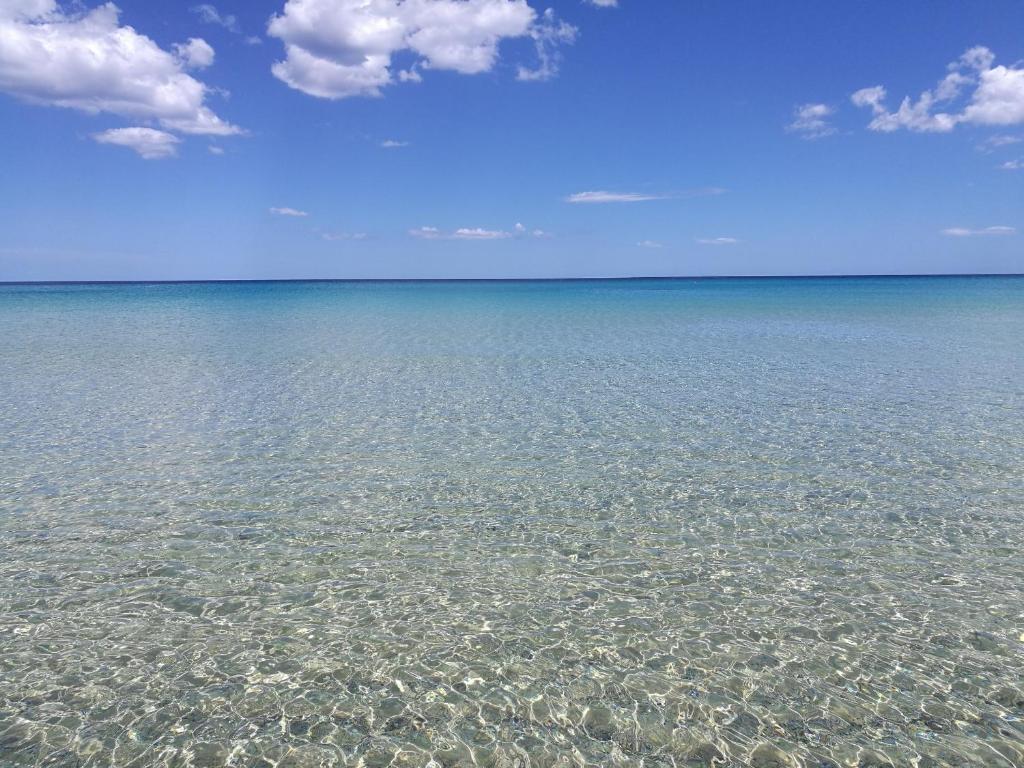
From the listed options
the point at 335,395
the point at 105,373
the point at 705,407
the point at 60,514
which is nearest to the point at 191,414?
the point at 335,395

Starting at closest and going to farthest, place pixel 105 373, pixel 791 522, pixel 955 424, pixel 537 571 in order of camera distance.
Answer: pixel 537 571 < pixel 791 522 < pixel 955 424 < pixel 105 373

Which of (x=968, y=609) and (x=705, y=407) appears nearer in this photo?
(x=968, y=609)

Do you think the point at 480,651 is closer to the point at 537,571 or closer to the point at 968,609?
the point at 537,571

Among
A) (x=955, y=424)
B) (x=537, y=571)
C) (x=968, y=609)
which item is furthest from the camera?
(x=955, y=424)

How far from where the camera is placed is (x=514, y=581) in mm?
7234

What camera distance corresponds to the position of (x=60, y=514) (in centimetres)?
900

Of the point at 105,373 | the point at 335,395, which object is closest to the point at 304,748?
the point at 335,395

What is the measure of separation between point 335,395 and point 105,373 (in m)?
9.19

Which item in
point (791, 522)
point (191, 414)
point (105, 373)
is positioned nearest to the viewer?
point (791, 522)

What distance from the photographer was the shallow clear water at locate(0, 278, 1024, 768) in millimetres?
4988

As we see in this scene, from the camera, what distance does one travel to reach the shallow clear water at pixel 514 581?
4988mm

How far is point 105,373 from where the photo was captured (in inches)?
827

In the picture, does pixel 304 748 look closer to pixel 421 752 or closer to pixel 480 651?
pixel 421 752

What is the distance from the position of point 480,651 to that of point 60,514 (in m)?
6.72
